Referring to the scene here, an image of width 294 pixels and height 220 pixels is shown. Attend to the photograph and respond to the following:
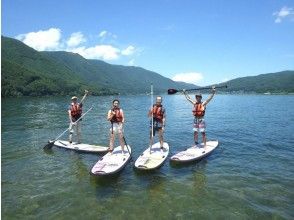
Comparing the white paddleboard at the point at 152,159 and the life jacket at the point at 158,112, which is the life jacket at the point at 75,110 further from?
the life jacket at the point at 158,112

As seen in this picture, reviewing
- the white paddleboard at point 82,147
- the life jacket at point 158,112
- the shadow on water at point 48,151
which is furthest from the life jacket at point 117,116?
the shadow on water at point 48,151

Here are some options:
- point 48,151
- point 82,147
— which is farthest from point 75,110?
point 48,151

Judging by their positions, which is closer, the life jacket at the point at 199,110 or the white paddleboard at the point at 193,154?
the white paddleboard at the point at 193,154

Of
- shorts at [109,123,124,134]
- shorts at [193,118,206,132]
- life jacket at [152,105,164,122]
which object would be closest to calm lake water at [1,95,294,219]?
shorts at [193,118,206,132]

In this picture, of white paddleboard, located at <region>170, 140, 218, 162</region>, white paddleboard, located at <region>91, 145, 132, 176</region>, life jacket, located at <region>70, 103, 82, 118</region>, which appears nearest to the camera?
white paddleboard, located at <region>91, 145, 132, 176</region>

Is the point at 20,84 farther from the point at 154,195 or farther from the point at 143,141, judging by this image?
the point at 154,195

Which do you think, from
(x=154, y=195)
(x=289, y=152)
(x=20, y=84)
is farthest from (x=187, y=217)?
(x=20, y=84)

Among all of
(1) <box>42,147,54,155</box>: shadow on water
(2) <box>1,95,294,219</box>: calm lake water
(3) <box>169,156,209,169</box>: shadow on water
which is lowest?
(2) <box>1,95,294,219</box>: calm lake water

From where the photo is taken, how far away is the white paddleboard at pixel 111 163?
15022 mm

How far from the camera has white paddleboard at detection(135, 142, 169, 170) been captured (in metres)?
16.2

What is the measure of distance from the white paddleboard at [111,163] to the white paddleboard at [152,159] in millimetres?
761

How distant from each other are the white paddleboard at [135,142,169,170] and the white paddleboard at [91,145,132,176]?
2.50 ft

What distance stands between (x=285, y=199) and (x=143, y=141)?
1391 cm

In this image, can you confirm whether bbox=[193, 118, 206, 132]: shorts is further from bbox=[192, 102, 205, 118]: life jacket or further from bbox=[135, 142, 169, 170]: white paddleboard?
bbox=[135, 142, 169, 170]: white paddleboard
